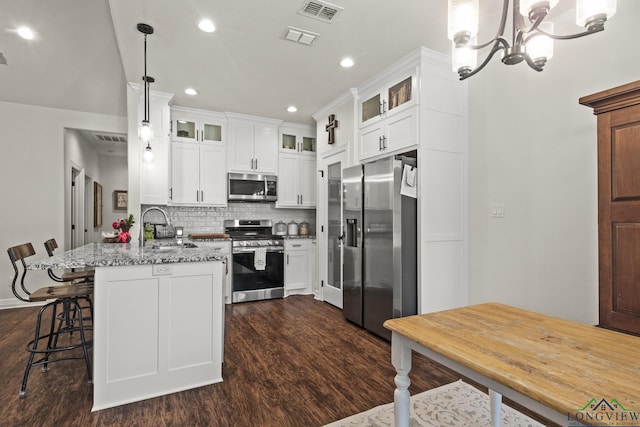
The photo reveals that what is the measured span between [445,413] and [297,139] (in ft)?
14.2

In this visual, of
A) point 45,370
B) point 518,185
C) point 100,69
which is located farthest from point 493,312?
point 100,69

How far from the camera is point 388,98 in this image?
11.1ft

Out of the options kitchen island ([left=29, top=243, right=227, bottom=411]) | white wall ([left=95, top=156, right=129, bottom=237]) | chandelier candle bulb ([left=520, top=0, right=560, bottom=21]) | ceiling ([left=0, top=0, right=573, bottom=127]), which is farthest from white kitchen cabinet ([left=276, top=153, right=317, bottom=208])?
white wall ([left=95, top=156, right=129, bottom=237])

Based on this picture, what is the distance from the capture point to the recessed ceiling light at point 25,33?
3.26 m

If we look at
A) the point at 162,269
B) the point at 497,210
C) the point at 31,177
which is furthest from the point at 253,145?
the point at 497,210

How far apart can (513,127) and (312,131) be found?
329 cm

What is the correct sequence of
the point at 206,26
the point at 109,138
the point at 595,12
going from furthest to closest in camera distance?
the point at 109,138
the point at 206,26
the point at 595,12

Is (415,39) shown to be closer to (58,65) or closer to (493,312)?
(493,312)

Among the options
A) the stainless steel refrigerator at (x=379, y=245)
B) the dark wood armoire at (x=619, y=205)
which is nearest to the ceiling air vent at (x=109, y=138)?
the stainless steel refrigerator at (x=379, y=245)

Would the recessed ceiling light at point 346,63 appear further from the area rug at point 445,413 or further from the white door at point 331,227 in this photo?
the area rug at point 445,413

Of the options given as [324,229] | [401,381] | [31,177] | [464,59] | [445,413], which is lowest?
[445,413]

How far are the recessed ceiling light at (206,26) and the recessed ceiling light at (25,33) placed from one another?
216cm

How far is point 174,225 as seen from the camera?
15.6 ft

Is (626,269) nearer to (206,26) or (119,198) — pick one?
(206,26)
